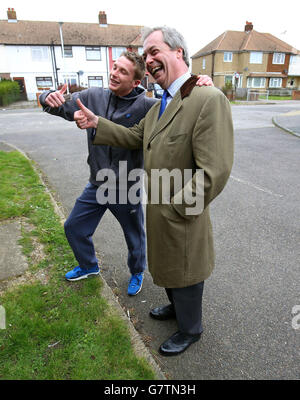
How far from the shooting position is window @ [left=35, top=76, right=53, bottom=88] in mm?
36438

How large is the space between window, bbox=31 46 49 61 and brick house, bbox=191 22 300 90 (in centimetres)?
2271

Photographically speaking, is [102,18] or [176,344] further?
[102,18]

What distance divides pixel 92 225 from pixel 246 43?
47.9 m

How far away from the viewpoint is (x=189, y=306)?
2.18 metres

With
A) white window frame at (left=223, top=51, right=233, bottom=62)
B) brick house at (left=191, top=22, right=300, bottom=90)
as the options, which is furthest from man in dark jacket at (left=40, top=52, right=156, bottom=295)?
white window frame at (left=223, top=51, right=233, bottom=62)

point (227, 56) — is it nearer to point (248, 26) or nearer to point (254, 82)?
point (254, 82)

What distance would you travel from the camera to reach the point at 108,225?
14.7 feet

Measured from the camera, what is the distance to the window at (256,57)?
4291 centimetres

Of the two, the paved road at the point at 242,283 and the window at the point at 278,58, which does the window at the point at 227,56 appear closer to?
the window at the point at 278,58

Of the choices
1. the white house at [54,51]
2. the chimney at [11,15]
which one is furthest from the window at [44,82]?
the chimney at [11,15]

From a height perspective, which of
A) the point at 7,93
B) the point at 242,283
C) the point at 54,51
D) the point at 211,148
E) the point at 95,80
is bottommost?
the point at 242,283

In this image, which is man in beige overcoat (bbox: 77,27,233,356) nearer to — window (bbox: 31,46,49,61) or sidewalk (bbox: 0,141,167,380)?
sidewalk (bbox: 0,141,167,380)

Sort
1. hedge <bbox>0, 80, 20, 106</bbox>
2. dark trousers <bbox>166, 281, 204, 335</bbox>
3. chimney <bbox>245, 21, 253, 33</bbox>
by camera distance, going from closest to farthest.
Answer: dark trousers <bbox>166, 281, 204, 335</bbox>, hedge <bbox>0, 80, 20, 106</bbox>, chimney <bbox>245, 21, 253, 33</bbox>

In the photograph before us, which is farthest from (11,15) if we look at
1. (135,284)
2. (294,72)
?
(135,284)
